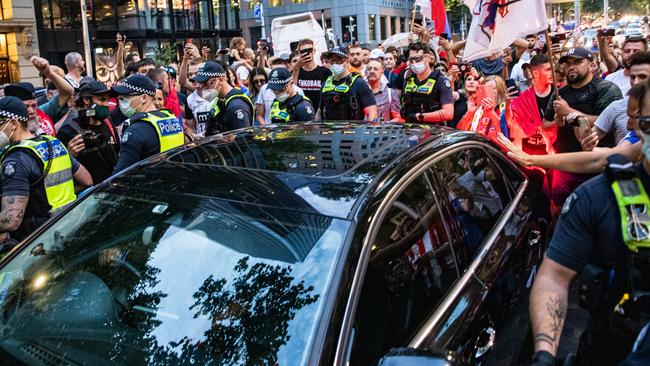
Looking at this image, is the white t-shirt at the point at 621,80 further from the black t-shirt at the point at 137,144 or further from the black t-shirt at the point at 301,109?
the black t-shirt at the point at 137,144

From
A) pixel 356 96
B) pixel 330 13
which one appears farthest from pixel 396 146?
pixel 330 13

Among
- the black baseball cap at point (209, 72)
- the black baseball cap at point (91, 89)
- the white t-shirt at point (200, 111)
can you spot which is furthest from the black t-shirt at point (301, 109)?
the black baseball cap at point (91, 89)

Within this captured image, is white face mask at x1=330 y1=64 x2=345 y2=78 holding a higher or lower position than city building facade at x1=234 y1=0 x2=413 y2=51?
lower

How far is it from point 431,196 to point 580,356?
34.3 inches

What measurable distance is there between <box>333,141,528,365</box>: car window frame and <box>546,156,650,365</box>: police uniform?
0.44m

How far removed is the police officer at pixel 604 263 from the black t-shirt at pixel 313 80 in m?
6.12

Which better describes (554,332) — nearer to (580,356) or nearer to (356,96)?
(580,356)

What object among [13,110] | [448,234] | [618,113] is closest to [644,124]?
[448,234]

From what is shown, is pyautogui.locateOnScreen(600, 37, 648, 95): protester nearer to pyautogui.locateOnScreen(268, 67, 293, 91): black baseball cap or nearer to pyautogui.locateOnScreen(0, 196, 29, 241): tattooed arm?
pyautogui.locateOnScreen(268, 67, 293, 91): black baseball cap

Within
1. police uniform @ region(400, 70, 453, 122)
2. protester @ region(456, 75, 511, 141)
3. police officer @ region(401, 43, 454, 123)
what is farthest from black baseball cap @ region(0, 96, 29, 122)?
police uniform @ region(400, 70, 453, 122)

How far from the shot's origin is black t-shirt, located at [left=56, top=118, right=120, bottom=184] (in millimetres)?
5211

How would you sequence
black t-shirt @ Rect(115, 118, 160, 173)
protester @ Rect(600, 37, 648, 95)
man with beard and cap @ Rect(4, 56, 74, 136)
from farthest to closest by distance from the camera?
protester @ Rect(600, 37, 648, 95) < man with beard and cap @ Rect(4, 56, 74, 136) < black t-shirt @ Rect(115, 118, 160, 173)

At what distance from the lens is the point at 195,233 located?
2.21 m

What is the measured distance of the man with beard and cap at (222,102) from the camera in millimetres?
5875
